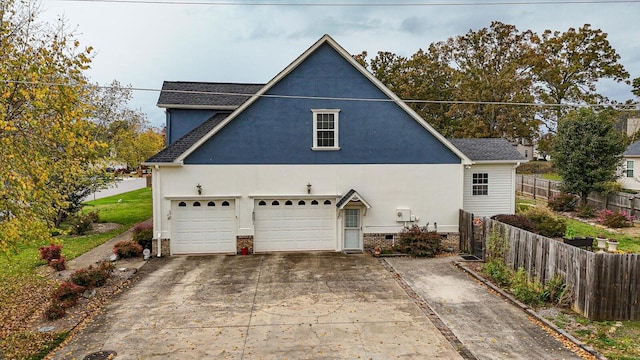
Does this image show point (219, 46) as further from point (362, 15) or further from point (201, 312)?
point (201, 312)

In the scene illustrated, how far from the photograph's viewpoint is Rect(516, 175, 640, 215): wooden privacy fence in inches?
866

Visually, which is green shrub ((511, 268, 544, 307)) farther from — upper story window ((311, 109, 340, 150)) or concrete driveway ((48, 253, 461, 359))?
upper story window ((311, 109, 340, 150))

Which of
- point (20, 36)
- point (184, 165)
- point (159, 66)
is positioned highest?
point (159, 66)

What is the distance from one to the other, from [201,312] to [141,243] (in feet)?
23.9

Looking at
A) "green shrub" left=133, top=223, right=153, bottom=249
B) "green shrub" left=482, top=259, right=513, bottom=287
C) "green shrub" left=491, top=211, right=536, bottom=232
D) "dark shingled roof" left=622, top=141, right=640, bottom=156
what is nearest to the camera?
"green shrub" left=482, top=259, right=513, bottom=287

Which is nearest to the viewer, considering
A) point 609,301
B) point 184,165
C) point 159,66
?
point 609,301

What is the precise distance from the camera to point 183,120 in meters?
19.9

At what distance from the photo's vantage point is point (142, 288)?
39.0 feet

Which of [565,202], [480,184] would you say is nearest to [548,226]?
[480,184]

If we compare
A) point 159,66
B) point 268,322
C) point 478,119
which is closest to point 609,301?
point 268,322

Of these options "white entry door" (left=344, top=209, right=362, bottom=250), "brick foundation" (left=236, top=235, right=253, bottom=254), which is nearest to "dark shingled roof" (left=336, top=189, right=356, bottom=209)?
"white entry door" (left=344, top=209, right=362, bottom=250)

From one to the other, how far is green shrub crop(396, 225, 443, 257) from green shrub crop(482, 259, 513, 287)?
8.49 feet

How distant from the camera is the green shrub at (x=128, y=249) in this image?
49.9 feet

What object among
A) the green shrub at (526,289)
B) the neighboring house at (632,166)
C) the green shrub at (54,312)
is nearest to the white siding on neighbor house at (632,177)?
the neighboring house at (632,166)
